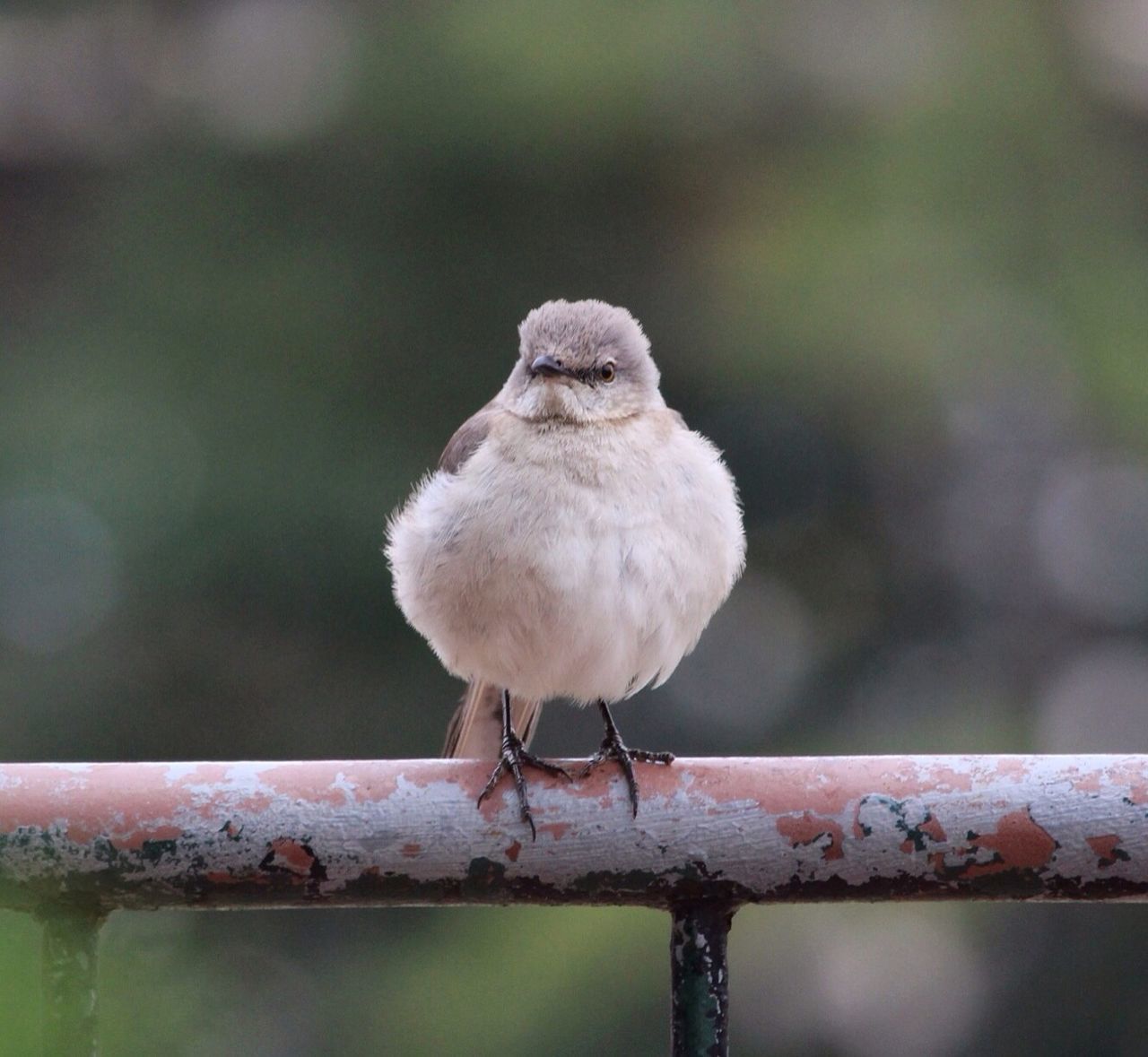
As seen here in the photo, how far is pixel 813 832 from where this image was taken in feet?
5.65

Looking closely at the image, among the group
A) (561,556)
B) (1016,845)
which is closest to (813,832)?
(1016,845)

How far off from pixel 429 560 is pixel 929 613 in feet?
14.9

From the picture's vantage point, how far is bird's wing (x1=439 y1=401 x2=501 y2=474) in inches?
137

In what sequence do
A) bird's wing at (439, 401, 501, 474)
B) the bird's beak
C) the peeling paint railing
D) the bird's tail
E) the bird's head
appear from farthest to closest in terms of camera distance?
the bird's beak
the bird's head
bird's wing at (439, 401, 501, 474)
the bird's tail
the peeling paint railing

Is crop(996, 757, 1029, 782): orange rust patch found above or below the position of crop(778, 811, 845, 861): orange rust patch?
above

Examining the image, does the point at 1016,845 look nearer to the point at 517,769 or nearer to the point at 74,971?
the point at 517,769

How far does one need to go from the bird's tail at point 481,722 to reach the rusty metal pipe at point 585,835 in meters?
1.43

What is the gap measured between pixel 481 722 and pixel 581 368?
0.94 m

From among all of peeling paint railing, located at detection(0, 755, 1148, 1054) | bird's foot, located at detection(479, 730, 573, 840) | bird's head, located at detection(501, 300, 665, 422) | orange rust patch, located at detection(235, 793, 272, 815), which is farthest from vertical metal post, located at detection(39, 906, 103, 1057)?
bird's head, located at detection(501, 300, 665, 422)

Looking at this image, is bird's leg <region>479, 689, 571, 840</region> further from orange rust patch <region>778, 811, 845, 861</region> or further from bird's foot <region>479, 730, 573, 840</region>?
orange rust patch <region>778, 811, 845, 861</region>

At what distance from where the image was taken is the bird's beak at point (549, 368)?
3723mm

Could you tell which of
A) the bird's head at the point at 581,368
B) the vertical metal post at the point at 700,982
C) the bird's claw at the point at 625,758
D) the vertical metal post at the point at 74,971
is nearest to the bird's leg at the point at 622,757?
the bird's claw at the point at 625,758

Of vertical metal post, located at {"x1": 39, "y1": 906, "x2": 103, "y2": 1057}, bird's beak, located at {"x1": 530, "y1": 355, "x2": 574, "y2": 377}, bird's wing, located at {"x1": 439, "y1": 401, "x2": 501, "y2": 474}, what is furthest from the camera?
bird's beak, located at {"x1": 530, "y1": 355, "x2": 574, "y2": 377}

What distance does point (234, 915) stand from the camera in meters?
6.92
